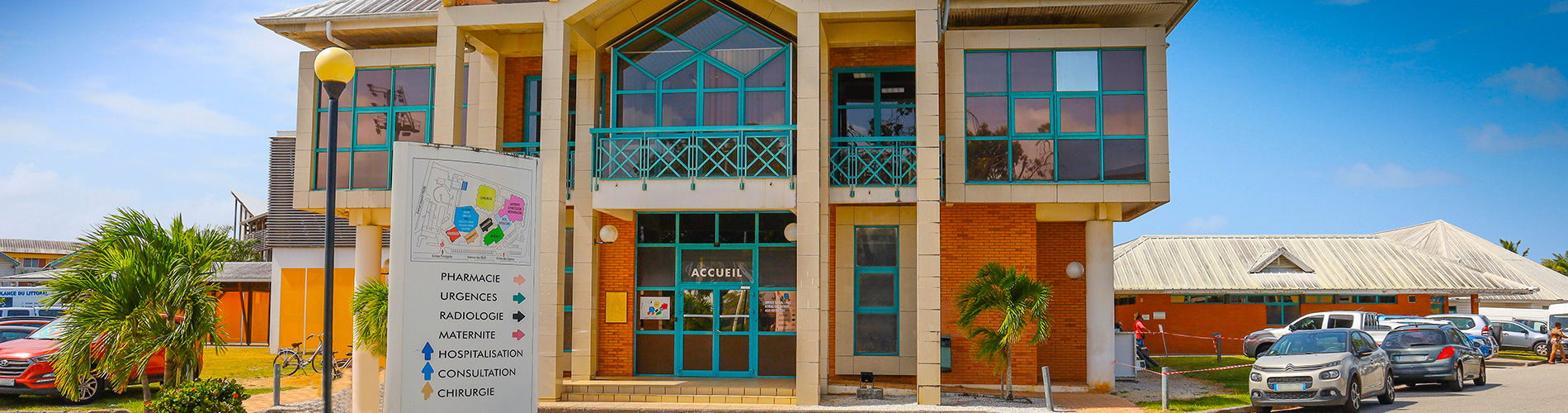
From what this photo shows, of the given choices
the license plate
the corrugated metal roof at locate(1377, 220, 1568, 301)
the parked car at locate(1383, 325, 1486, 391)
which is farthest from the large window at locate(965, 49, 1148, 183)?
the corrugated metal roof at locate(1377, 220, 1568, 301)

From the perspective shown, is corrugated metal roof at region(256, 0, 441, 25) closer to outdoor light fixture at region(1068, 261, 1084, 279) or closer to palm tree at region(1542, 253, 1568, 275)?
outdoor light fixture at region(1068, 261, 1084, 279)

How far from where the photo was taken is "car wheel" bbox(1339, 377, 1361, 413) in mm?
13789

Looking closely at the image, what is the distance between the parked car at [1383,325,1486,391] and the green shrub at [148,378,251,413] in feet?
59.3

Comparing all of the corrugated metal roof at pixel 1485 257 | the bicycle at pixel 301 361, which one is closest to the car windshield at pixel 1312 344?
the bicycle at pixel 301 361

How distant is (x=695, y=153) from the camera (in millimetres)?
14953

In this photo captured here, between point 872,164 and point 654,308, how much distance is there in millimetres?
4394

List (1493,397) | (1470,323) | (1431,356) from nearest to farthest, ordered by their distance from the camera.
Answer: (1493,397) → (1431,356) → (1470,323)

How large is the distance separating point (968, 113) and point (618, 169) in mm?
5503

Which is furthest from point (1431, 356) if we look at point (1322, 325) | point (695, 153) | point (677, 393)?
point (695, 153)

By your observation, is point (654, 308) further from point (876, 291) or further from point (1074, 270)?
point (1074, 270)

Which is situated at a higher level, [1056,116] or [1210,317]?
[1056,116]

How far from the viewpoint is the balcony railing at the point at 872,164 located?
1540cm

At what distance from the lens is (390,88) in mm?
16172

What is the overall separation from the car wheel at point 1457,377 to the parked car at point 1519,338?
46.8ft
